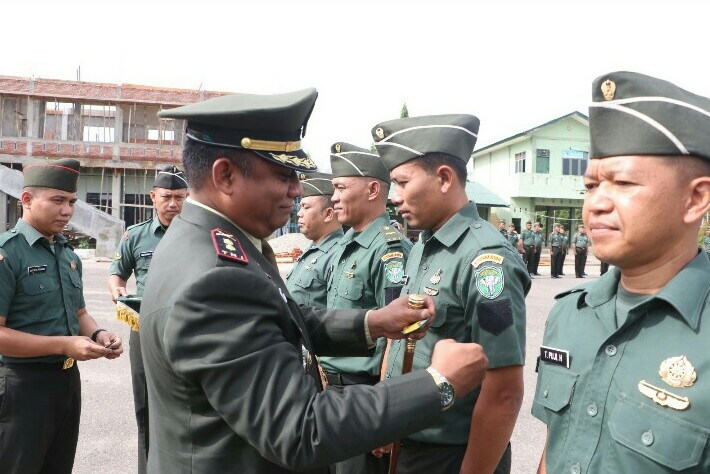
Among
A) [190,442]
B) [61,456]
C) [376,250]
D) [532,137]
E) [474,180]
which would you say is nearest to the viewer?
[190,442]

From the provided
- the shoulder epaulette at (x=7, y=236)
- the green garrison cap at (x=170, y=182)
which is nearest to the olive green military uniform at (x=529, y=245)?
the green garrison cap at (x=170, y=182)

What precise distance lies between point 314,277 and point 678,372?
3320mm

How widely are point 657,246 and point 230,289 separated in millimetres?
1213

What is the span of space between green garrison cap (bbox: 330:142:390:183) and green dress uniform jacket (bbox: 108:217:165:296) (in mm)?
2017

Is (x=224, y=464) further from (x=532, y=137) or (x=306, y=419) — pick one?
(x=532, y=137)

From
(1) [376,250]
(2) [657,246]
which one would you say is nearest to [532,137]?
(1) [376,250]

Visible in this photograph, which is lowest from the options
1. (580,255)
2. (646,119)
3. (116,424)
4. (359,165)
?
(580,255)

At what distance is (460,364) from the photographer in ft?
5.51

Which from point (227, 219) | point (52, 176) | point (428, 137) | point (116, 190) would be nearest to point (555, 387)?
point (227, 219)

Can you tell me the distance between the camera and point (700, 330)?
1483mm

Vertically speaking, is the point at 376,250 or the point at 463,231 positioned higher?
the point at 463,231

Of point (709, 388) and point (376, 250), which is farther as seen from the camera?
point (376, 250)

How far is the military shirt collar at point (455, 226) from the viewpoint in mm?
2660

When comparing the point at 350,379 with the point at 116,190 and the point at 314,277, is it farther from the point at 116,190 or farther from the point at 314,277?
the point at 116,190
